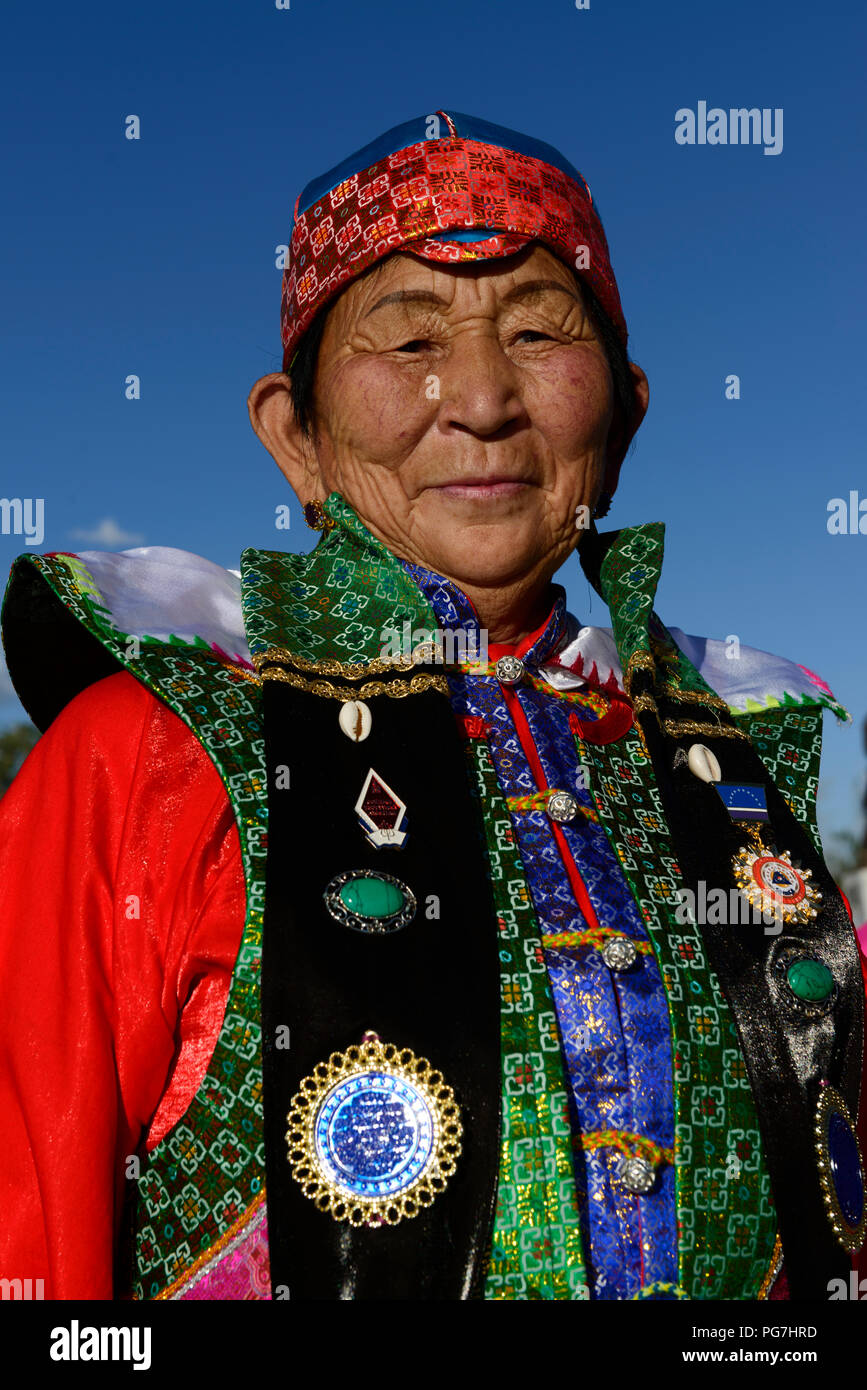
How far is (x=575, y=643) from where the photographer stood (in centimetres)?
319

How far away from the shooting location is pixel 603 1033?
2387 millimetres

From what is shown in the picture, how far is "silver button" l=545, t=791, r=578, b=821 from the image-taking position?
8.65ft

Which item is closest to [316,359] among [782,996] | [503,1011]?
[503,1011]

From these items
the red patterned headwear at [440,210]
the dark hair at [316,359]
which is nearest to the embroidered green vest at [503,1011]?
the dark hair at [316,359]

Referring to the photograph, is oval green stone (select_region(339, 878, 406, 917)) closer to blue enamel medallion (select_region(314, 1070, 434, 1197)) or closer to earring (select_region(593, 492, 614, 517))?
blue enamel medallion (select_region(314, 1070, 434, 1197))

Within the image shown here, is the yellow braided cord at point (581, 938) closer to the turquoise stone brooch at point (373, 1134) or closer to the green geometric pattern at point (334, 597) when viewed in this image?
the turquoise stone brooch at point (373, 1134)

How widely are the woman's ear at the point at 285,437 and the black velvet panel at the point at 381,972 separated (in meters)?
0.73

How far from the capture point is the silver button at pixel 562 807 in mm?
2637

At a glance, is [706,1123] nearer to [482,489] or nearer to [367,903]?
[367,903]

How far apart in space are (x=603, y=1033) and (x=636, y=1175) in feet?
0.74

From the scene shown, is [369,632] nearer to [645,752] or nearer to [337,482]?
[337,482]
